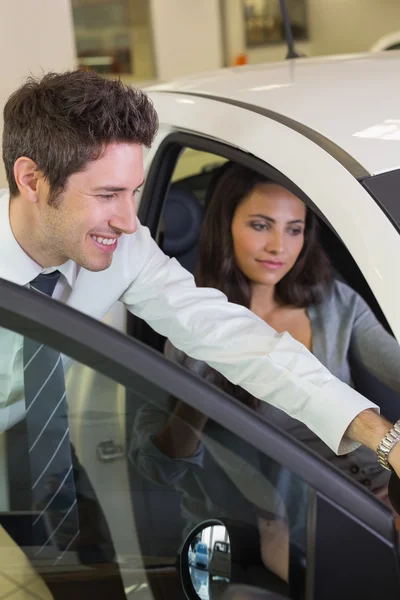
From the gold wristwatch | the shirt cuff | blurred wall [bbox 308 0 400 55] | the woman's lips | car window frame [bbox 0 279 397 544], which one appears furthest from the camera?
blurred wall [bbox 308 0 400 55]

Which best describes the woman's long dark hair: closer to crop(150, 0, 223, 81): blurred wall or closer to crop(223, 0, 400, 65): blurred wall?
crop(150, 0, 223, 81): blurred wall

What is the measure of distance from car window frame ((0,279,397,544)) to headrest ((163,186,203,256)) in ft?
4.76

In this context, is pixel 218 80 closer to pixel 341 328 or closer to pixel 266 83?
pixel 266 83

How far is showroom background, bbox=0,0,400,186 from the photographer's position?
1188 cm

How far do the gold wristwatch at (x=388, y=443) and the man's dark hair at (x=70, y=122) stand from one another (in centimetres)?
71

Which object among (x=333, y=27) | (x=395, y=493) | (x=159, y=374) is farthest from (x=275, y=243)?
(x=333, y=27)

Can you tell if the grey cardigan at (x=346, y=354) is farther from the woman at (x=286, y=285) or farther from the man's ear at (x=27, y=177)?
the man's ear at (x=27, y=177)

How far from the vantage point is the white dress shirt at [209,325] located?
4.83ft

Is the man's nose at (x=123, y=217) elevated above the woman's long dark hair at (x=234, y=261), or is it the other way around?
the man's nose at (x=123, y=217)

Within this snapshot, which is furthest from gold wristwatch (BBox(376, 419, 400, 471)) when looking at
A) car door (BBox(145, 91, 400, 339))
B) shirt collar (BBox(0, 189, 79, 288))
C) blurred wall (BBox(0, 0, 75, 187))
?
blurred wall (BBox(0, 0, 75, 187))

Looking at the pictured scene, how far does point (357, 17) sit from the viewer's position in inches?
510

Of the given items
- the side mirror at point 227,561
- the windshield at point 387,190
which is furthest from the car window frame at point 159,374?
the windshield at point 387,190

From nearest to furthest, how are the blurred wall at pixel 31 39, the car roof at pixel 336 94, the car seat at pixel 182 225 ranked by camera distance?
the car roof at pixel 336 94, the car seat at pixel 182 225, the blurred wall at pixel 31 39

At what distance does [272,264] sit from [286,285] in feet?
0.32
